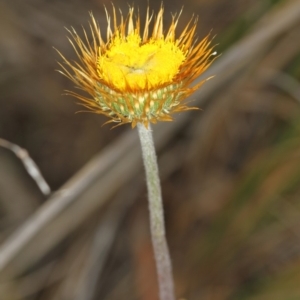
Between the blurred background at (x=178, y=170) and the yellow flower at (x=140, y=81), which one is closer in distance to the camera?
the yellow flower at (x=140, y=81)

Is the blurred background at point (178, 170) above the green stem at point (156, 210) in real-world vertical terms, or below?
above

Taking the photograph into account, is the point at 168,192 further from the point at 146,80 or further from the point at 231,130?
the point at 146,80

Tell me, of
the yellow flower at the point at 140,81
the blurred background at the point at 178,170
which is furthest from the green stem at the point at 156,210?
the blurred background at the point at 178,170

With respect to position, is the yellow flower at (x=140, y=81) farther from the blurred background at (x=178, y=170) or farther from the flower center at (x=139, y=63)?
the blurred background at (x=178, y=170)

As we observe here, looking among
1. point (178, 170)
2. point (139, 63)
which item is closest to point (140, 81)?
point (139, 63)

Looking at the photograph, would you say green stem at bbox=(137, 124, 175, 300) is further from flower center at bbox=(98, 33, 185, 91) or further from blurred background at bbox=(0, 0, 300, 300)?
blurred background at bbox=(0, 0, 300, 300)

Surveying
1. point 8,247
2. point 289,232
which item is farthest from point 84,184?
point 289,232
